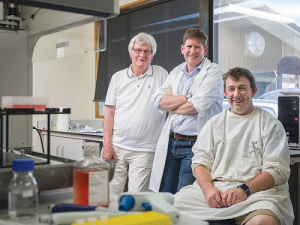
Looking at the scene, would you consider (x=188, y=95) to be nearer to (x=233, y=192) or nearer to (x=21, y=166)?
(x=233, y=192)

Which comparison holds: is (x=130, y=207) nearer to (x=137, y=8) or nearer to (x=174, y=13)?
(x=174, y=13)

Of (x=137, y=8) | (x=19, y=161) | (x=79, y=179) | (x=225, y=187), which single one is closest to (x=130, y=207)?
(x=79, y=179)

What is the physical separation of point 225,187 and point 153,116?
0.79 metres

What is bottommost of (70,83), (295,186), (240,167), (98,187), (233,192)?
(295,186)

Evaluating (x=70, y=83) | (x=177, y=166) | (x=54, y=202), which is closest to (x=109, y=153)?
(x=177, y=166)

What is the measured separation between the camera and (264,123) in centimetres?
216

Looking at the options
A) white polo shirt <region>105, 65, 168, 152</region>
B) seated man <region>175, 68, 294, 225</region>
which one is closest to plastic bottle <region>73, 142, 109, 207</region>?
seated man <region>175, 68, 294, 225</region>

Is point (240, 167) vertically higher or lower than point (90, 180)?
lower

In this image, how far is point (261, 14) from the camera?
10.4 ft

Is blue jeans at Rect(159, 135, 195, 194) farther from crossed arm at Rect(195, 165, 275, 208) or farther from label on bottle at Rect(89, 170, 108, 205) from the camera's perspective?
label on bottle at Rect(89, 170, 108, 205)

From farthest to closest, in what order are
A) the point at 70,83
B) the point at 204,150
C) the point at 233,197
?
the point at 70,83, the point at 204,150, the point at 233,197

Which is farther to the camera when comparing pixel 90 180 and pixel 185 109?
pixel 185 109

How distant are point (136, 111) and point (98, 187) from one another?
1563 millimetres

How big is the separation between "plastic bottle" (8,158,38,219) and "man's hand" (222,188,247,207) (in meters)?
1.18
